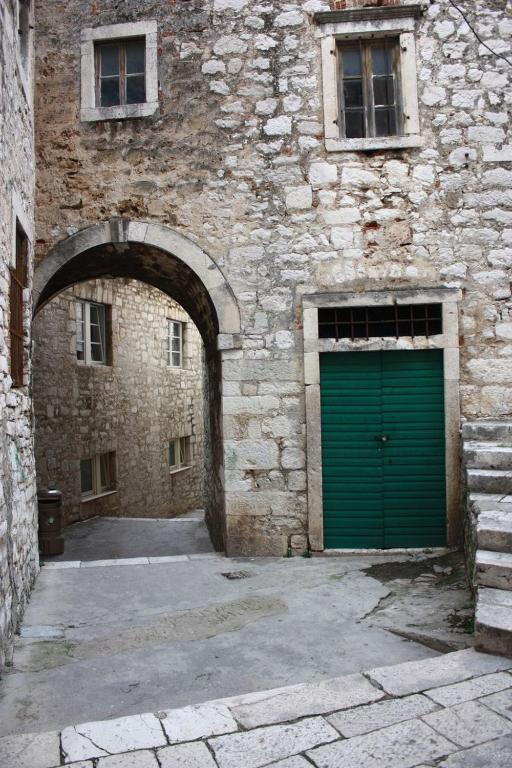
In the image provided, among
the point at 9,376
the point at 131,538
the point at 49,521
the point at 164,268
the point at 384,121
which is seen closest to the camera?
the point at 9,376

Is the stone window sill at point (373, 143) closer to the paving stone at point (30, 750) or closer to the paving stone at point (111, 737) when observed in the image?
the paving stone at point (111, 737)

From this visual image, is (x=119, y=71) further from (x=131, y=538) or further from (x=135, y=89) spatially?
(x=131, y=538)

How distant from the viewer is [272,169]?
20.5 ft

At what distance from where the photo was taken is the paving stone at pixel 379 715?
2.69 meters

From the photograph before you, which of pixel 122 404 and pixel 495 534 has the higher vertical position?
pixel 122 404

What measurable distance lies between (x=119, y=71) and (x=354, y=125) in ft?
8.53

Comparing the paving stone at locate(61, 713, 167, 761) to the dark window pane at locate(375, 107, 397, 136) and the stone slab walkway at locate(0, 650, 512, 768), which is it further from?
the dark window pane at locate(375, 107, 397, 136)

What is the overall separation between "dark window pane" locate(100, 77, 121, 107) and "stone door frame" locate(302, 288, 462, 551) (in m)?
3.02

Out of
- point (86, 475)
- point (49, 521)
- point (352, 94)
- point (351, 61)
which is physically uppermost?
point (351, 61)

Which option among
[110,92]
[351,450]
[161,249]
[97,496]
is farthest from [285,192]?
[97,496]

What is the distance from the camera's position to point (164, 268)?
695cm

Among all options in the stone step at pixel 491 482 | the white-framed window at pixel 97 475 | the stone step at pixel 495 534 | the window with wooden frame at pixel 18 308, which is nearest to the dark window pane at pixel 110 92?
the window with wooden frame at pixel 18 308

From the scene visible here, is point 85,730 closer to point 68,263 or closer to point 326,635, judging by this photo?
point 326,635

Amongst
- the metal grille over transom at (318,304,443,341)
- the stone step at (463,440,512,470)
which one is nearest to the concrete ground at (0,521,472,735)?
the stone step at (463,440,512,470)
